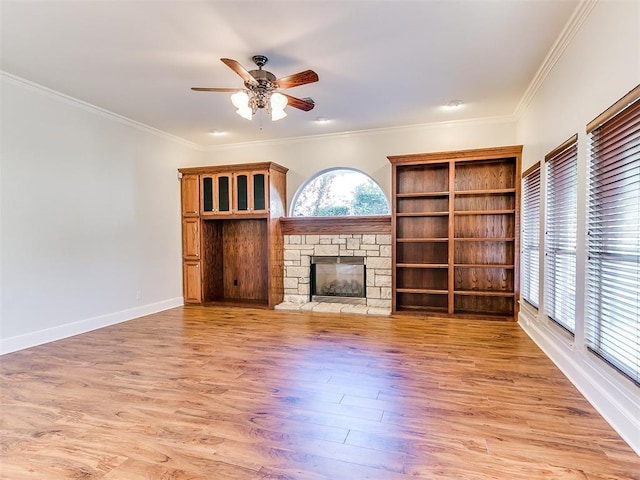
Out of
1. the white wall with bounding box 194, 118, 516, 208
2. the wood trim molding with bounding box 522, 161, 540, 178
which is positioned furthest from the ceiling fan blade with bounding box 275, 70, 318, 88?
the white wall with bounding box 194, 118, 516, 208

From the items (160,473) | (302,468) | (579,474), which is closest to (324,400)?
(302,468)

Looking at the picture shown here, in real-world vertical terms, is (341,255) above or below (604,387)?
above

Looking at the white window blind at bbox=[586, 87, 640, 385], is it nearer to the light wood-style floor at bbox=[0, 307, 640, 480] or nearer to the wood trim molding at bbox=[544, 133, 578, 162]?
the wood trim molding at bbox=[544, 133, 578, 162]

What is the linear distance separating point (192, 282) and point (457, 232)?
4387 millimetres

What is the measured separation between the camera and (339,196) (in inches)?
235

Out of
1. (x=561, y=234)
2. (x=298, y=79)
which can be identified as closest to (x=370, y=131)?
(x=298, y=79)

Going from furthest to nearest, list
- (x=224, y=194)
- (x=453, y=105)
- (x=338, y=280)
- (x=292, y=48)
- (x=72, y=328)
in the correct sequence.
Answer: (x=338, y=280)
(x=224, y=194)
(x=453, y=105)
(x=72, y=328)
(x=292, y=48)

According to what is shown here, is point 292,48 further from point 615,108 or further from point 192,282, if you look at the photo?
point 192,282

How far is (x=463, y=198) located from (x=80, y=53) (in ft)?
15.9

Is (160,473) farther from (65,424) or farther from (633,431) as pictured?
(633,431)

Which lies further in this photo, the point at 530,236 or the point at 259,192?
the point at 259,192

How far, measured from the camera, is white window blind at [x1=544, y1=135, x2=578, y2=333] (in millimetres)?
2857

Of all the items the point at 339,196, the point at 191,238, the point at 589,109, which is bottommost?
the point at 191,238

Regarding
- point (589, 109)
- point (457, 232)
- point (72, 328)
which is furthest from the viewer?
point (457, 232)
